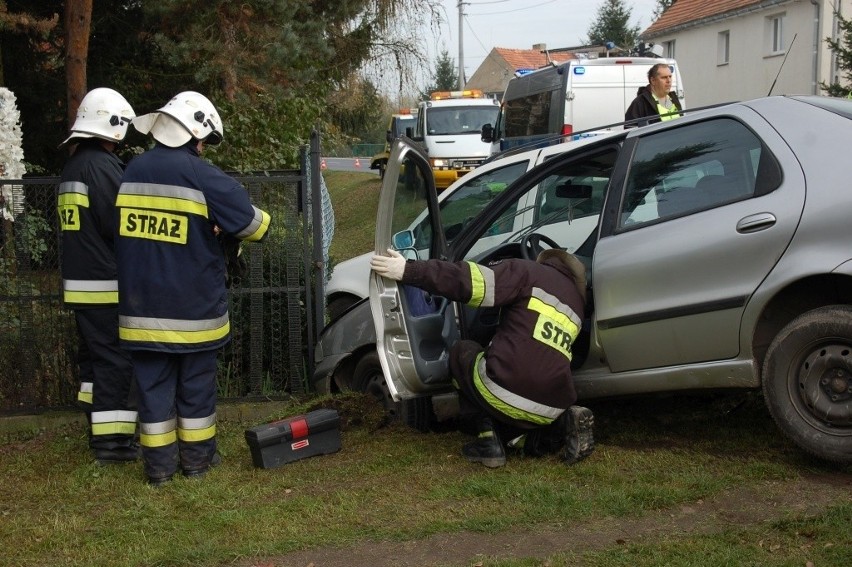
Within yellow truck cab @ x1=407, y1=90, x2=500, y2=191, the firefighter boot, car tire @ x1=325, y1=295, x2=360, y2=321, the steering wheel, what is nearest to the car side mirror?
the steering wheel

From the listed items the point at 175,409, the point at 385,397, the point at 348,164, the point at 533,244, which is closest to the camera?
the point at 175,409

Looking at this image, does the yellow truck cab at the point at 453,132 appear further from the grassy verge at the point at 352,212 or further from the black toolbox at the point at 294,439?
the black toolbox at the point at 294,439

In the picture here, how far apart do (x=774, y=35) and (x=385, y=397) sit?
2804 centimetres

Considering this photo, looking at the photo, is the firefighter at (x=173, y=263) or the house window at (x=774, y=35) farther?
the house window at (x=774, y=35)

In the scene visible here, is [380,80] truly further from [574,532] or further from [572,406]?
[574,532]

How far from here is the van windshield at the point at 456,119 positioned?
69.1 ft

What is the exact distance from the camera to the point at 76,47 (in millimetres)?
8680

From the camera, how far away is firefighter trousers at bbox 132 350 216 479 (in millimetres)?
4891

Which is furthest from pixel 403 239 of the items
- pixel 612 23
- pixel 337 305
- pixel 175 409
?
pixel 612 23

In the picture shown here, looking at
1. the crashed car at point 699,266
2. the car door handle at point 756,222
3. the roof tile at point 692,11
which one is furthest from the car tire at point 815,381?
the roof tile at point 692,11

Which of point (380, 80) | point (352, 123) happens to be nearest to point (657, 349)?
point (380, 80)

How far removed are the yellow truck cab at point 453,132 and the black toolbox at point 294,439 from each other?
14.4 metres

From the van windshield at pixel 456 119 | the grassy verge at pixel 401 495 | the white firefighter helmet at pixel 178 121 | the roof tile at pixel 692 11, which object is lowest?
the grassy verge at pixel 401 495

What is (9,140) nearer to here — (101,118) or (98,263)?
(101,118)
